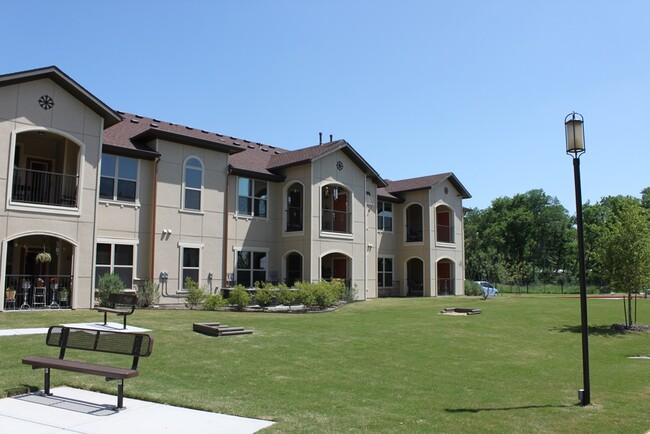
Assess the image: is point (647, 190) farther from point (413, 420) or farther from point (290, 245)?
point (413, 420)

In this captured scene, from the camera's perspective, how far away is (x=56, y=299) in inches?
762

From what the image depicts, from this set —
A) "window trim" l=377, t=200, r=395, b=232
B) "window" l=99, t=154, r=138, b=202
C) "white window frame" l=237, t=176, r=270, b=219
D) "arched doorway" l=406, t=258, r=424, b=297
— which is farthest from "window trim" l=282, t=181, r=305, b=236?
"arched doorway" l=406, t=258, r=424, b=297

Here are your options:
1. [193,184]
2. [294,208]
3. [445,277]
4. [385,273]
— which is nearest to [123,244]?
[193,184]

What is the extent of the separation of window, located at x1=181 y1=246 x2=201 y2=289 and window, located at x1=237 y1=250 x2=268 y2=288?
2.39 metres

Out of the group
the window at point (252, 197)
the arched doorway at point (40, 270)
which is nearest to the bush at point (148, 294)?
the arched doorway at point (40, 270)

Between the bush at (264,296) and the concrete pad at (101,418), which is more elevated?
the bush at (264,296)

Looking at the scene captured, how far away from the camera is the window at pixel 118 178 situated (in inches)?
873

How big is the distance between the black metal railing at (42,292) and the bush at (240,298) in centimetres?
600

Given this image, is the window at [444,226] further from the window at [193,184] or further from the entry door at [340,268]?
the window at [193,184]

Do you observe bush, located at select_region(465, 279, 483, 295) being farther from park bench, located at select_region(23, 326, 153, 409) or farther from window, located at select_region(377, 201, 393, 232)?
park bench, located at select_region(23, 326, 153, 409)

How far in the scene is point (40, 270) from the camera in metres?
21.5

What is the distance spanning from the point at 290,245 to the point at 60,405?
20.9 meters

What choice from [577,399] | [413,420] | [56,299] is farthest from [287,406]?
[56,299]

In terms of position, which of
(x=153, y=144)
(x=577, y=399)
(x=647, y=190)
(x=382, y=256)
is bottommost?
(x=577, y=399)
